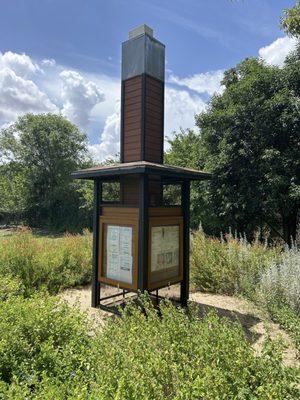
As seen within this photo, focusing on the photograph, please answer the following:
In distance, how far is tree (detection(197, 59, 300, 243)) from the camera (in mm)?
8648

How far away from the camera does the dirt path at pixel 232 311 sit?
3.92m

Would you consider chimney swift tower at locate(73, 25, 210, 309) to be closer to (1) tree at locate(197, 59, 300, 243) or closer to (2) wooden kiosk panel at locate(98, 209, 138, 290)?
(2) wooden kiosk panel at locate(98, 209, 138, 290)

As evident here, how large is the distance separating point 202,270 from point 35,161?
24.1 m

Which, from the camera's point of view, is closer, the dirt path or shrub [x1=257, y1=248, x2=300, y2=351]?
the dirt path

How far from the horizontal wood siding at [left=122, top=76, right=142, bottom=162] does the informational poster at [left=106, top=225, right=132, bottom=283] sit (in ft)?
2.26

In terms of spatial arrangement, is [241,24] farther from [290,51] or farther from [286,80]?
[290,51]

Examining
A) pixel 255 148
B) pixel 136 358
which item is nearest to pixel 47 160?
pixel 255 148

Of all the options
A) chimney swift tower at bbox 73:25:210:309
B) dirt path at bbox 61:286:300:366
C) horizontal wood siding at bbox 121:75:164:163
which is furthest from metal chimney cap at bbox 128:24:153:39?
dirt path at bbox 61:286:300:366

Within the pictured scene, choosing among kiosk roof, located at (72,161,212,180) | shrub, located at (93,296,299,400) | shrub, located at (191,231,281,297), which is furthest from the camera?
shrub, located at (191,231,281,297)

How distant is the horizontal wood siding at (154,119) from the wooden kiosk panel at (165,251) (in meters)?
1.22

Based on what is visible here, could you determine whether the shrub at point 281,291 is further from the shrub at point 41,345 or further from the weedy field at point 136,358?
the shrub at point 41,345

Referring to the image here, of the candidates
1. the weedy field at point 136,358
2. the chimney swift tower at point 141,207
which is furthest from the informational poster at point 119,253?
the weedy field at point 136,358

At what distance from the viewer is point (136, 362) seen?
2084 mm

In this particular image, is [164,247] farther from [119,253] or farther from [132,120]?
[132,120]
